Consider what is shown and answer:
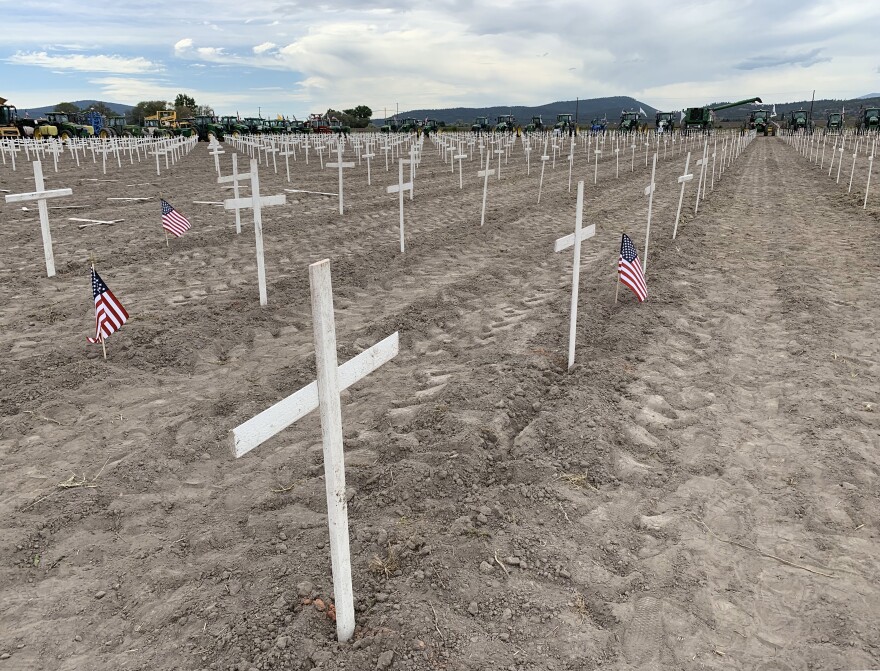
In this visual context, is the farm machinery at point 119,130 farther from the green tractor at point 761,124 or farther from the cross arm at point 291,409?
the green tractor at point 761,124

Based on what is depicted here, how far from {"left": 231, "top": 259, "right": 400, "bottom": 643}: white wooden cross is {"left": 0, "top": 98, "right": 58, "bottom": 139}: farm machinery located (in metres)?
49.1

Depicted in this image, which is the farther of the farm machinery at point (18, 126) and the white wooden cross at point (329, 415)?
the farm machinery at point (18, 126)

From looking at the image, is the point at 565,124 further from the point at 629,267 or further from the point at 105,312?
the point at 105,312

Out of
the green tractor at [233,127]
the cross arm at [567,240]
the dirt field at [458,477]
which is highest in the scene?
the green tractor at [233,127]

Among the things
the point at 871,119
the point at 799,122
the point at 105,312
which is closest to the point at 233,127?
the point at 105,312

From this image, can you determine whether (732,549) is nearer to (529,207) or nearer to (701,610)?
(701,610)

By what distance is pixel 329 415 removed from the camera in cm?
A: 240

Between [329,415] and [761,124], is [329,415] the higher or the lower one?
the lower one

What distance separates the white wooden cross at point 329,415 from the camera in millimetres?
2176

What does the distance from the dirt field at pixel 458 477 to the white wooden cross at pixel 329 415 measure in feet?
1.01

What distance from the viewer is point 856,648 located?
2.76 m

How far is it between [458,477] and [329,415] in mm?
1838

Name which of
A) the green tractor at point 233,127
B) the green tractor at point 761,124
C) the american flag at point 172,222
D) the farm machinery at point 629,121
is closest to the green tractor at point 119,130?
the green tractor at point 233,127

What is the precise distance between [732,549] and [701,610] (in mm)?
599
